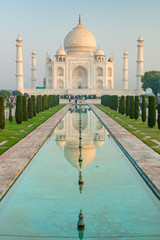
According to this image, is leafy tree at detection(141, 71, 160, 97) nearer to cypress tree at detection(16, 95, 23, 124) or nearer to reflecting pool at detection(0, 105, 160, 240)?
cypress tree at detection(16, 95, 23, 124)

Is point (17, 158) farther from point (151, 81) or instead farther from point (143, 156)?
point (151, 81)

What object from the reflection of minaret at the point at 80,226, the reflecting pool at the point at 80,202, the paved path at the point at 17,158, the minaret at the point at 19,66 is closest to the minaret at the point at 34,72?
the minaret at the point at 19,66

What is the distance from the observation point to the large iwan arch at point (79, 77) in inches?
2350

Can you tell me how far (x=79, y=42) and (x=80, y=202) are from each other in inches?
2162

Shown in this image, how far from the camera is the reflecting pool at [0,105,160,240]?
165 inches

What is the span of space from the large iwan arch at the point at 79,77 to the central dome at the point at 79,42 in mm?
2802

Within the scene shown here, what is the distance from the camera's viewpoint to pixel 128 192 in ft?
18.6

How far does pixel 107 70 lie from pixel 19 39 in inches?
588

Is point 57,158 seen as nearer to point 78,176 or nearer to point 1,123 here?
point 78,176

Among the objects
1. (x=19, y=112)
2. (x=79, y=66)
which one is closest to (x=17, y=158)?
(x=19, y=112)

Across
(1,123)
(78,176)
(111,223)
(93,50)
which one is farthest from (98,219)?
(93,50)

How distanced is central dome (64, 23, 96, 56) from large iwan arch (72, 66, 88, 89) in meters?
2.80

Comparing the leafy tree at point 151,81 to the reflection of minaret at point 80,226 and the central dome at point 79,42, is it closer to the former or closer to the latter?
the central dome at point 79,42

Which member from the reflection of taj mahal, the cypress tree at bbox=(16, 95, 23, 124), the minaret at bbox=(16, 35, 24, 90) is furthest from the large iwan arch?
the reflection of taj mahal
